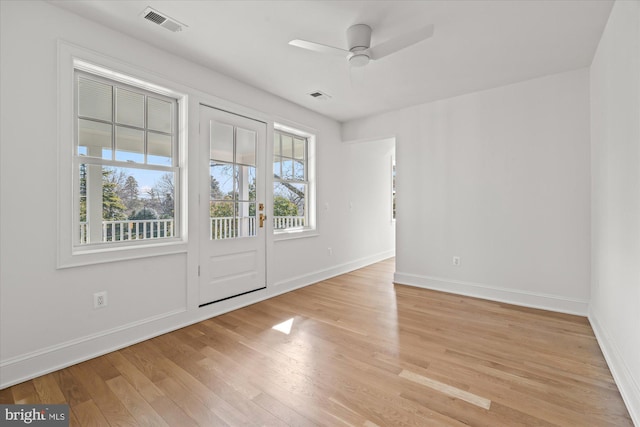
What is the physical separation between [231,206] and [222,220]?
0.65 ft

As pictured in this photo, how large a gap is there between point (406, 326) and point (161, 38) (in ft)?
11.3

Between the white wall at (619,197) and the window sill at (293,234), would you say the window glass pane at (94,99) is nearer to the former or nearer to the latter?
the window sill at (293,234)

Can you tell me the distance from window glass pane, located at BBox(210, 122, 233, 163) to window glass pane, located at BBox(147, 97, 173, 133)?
43cm

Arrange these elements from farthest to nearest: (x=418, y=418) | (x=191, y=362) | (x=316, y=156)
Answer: (x=316, y=156), (x=191, y=362), (x=418, y=418)

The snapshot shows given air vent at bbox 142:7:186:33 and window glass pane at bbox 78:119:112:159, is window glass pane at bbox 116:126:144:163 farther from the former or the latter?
air vent at bbox 142:7:186:33

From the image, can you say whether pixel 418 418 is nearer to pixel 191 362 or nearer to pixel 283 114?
pixel 191 362

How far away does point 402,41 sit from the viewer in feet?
7.14

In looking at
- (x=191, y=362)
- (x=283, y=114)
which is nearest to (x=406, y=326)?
(x=191, y=362)

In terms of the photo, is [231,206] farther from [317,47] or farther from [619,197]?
[619,197]

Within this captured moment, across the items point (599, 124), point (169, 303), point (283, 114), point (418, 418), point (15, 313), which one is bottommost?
point (418, 418)

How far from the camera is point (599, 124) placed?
2664 mm

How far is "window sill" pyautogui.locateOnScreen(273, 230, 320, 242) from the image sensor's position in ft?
13.0

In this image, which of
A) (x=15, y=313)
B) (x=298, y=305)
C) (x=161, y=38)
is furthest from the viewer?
(x=298, y=305)

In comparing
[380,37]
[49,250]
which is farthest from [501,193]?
[49,250]
